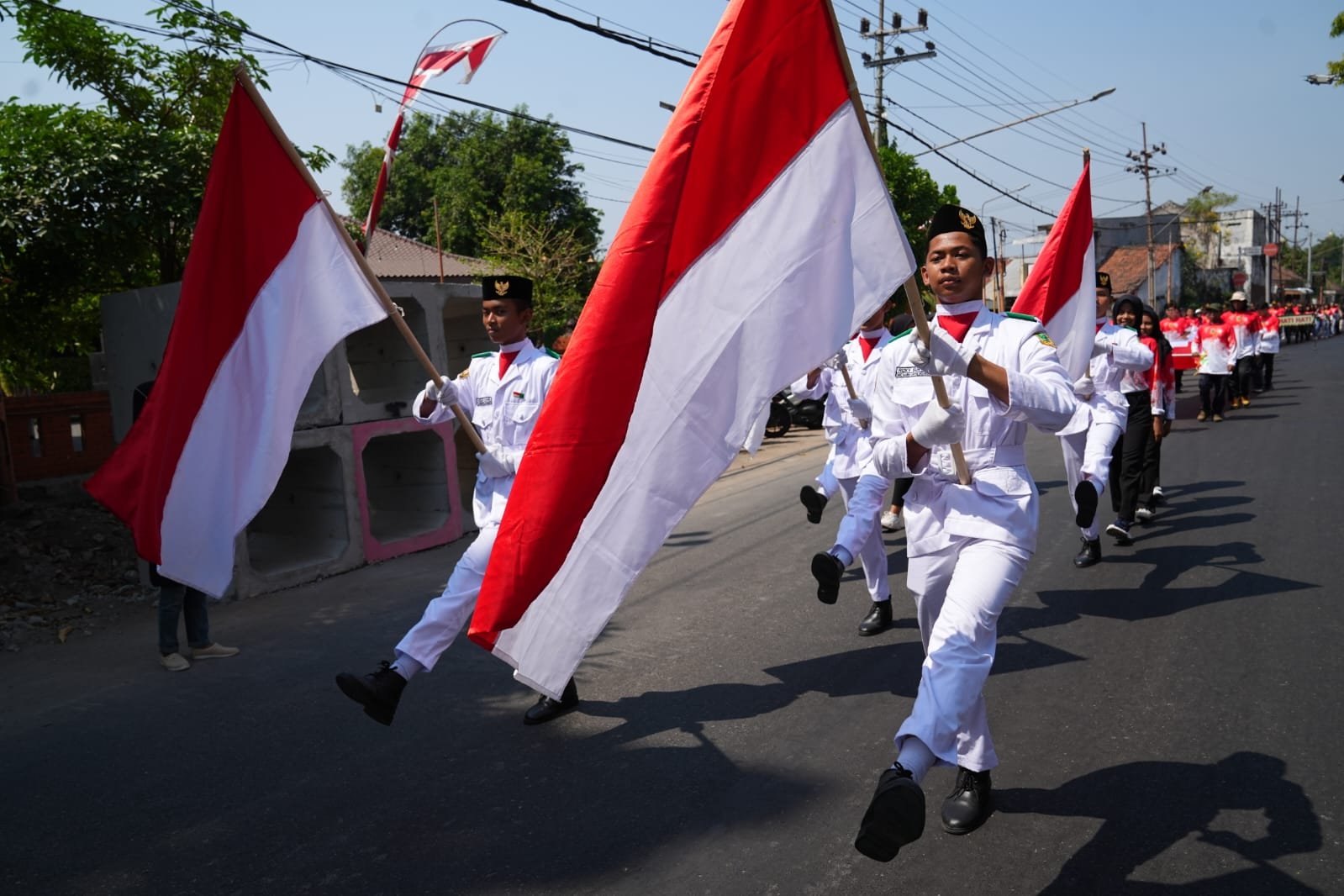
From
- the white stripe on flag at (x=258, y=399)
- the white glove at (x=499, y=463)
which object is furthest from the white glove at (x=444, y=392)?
the white stripe on flag at (x=258, y=399)

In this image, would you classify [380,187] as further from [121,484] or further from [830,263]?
[830,263]

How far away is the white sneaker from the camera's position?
21.1 feet

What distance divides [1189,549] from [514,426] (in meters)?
5.46

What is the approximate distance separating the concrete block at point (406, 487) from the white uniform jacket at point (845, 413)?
13.6ft

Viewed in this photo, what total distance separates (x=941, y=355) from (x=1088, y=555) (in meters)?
4.93

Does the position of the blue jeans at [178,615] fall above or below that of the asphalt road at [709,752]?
above

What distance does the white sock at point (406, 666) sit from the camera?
15.2 ft

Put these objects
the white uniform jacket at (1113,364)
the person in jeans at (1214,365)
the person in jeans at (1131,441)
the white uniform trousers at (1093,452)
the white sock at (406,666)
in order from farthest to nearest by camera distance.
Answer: the person in jeans at (1214,365) < the person in jeans at (1131,441) < the white uniform jacket at (1113,364) < the white uniform trousers at (1093,452) < the white sock at (406,666)

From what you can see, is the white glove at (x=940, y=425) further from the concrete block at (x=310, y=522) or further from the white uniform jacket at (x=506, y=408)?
the concrete block at (x=310, y=522)

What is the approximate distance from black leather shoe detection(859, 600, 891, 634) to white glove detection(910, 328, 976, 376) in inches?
124

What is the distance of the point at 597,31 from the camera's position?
38.5ft

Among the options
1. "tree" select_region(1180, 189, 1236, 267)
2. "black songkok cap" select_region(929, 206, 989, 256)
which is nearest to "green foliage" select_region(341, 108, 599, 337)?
"black songkok cap" select_region(929, 206, 989, 256)

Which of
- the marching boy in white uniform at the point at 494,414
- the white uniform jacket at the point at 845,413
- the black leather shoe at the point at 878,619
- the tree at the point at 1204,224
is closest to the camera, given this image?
the marching boy in white uniform at the point at 494,414

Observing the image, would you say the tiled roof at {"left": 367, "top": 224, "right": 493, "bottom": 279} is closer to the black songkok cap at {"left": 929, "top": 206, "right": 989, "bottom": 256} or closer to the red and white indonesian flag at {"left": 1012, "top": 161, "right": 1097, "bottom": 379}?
the red and white indonesian flag at {"left": 1012, "top": 161, "right": 1097, "bottom": 379}
